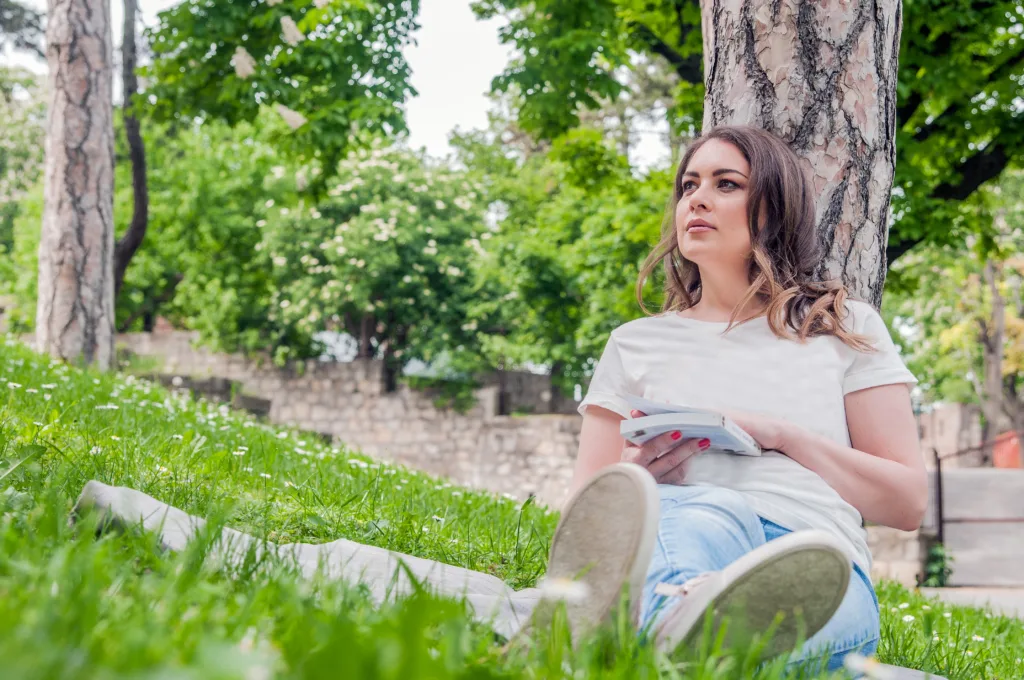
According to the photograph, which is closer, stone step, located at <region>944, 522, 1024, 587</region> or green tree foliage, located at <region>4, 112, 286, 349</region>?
stone step, located at <region>944, 522, 1024, 587</region>

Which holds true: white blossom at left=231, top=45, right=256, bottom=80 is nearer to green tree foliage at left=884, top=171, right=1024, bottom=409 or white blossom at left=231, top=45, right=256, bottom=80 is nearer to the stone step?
the stone step

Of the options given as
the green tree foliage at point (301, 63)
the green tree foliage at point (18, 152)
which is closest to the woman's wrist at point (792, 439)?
the green tree foliage at point (301, 63)

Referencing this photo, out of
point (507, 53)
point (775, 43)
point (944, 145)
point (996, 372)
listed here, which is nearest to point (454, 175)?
point (507, 53)

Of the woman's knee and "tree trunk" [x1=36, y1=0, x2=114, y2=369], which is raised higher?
"tree trunk" [x1=36, y1=0, x2=114, y2=369]

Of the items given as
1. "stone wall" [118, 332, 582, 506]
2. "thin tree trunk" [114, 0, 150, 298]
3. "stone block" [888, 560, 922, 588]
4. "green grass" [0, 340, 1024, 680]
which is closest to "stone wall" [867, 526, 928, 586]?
"stone block" [888, 560, 922, 588]

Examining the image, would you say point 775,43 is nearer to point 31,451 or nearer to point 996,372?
point 31,451

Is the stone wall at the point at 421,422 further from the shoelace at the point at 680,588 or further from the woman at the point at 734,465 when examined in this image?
the shoelace at the point at 680,588

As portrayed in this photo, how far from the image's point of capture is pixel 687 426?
211cm

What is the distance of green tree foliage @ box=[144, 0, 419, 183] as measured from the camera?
A: 8.39m

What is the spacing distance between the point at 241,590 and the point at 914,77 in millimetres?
7251

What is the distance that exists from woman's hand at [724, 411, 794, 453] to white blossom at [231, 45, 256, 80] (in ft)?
25.3

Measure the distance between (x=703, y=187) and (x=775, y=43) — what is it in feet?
2.60

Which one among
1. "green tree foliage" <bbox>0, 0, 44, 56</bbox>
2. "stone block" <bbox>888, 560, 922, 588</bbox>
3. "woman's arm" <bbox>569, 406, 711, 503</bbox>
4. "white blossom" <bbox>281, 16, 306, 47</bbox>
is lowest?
"stone block" <bbox>888, 560, 922, 588</bbox>

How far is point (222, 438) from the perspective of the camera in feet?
14.9
